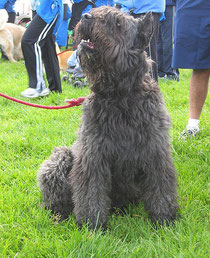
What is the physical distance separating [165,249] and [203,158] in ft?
5.92

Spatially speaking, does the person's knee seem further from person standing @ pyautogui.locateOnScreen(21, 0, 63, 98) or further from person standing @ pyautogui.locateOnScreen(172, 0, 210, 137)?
person standing @ pyautogui.locateOnScreen(21, 0, 63, 98)

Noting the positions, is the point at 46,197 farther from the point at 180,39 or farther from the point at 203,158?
the point at 180,39

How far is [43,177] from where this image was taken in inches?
110

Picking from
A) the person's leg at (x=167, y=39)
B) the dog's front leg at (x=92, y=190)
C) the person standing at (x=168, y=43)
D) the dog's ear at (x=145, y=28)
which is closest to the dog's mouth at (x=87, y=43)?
the dog's ear at (x=145, y=28)

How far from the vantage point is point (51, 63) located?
6.35 metres

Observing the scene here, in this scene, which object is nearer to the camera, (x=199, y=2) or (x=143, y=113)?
(x=143, y=113)

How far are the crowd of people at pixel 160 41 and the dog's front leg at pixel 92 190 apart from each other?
5.72 feet

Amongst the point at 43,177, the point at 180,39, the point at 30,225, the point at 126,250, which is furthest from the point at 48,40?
the point at 126,250

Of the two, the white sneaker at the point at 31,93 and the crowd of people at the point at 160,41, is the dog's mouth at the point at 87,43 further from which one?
the white sneaker at the point at 31,93

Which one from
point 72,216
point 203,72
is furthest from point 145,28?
point 203,72

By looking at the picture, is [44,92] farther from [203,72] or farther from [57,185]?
[57,185]

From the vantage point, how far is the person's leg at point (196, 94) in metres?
4.12

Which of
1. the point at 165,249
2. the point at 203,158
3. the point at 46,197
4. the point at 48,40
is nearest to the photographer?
the point at 165,249

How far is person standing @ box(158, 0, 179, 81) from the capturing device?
8189 millimetres
